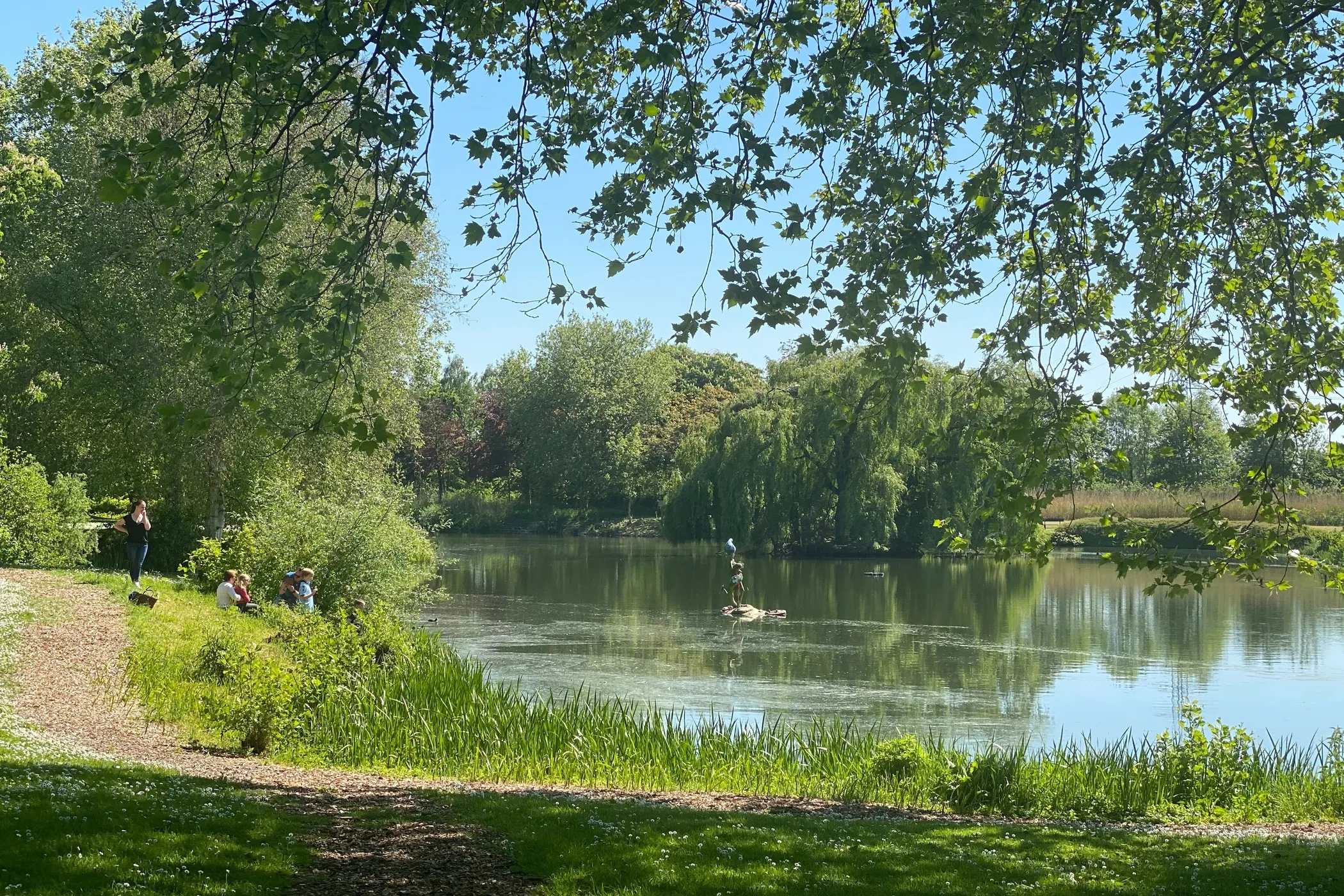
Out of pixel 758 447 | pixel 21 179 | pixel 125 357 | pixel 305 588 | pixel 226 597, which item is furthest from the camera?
pixel 758 447

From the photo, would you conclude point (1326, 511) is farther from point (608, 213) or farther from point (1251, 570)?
point (608, 213)

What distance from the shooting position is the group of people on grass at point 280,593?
54.7ft

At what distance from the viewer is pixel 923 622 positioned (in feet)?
79.5

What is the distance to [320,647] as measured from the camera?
12.1 metres

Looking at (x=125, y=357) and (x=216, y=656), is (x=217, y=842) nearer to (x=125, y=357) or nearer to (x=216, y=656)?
(x=216, y=656)

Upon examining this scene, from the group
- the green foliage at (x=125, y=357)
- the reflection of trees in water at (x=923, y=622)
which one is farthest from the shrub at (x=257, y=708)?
the green foliage at (x=125, y=357)

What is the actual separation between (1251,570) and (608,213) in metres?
4.78

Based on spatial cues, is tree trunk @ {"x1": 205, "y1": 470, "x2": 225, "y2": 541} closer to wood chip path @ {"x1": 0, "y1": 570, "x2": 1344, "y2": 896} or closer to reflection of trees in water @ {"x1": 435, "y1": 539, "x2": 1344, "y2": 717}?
reflection of trees in water @ {"x1": 435, "y1": 539, "x2": 1344, "y2": 717}

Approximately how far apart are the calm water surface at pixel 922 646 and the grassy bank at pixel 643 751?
2228 millimetres

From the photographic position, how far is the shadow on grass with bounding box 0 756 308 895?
4.93 meters

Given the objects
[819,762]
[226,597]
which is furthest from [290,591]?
[819,762]

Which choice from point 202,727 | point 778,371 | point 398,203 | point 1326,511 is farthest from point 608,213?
point 1326,511

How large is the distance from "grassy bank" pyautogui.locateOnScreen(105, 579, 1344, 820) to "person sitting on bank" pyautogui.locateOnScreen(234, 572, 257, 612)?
394 cm

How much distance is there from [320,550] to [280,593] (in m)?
1.97
